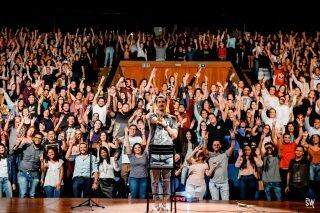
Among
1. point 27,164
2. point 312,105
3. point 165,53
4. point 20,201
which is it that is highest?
point 165,53

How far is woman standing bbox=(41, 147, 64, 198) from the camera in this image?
8.10 metres

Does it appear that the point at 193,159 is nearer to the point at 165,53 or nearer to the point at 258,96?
the point at 258,96

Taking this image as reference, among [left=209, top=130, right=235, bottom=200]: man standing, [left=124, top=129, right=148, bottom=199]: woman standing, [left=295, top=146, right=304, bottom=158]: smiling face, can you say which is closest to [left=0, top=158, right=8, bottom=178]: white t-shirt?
[left=124, top=129, right=148, bottom=199]: woman standing

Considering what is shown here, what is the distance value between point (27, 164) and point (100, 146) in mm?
1364

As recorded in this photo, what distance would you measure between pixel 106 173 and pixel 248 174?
256 cm

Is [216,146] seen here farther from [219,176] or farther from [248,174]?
[248,174]

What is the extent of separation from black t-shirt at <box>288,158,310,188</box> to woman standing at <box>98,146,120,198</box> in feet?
10.6

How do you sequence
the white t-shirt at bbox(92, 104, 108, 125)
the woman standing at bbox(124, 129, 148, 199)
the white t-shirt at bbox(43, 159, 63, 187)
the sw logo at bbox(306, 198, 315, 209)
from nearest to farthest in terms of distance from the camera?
the sw logo at bbox(306, 198, 315, 209)
the woman standing at bbox(124, 129, 148, 199)
the white t-shirt at bbox(43, 159, 63, 187)
the white t-shirt at bbox(92, 104, 108, 125)

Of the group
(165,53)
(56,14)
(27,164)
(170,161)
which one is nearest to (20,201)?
(27,164)

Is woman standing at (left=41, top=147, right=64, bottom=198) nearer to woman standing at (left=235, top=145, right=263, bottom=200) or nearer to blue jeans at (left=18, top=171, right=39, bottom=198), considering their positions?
blue jeans at (left=18, top=171, right=39, bottom=198)

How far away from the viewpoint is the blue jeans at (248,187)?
8.09 m

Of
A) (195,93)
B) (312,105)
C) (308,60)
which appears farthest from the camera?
(308,60)

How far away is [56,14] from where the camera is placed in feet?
56.0

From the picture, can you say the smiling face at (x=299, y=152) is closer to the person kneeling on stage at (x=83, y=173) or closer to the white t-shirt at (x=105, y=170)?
the white t-shirt at (x=105, y=170)
